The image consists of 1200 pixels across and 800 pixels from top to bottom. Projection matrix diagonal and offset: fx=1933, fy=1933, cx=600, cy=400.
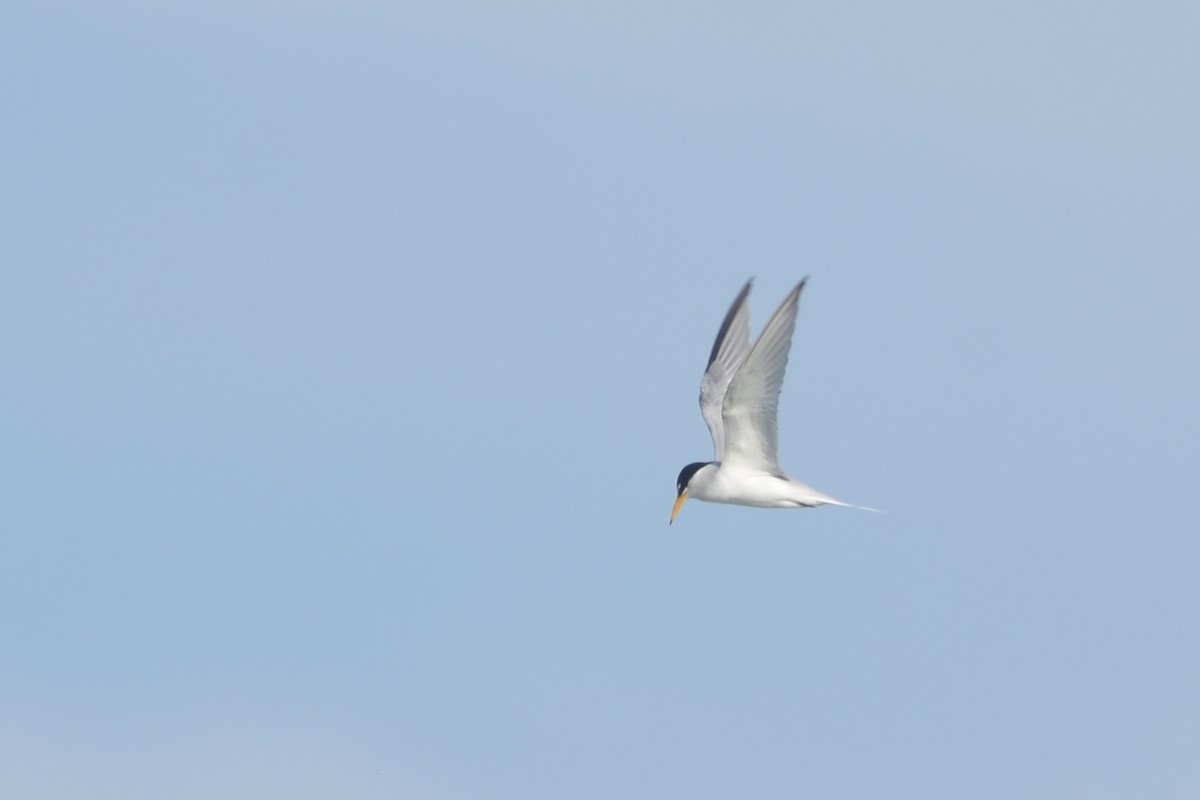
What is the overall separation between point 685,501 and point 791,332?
3.83 m

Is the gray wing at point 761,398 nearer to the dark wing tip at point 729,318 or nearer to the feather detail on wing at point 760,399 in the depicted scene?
the feather detail on wing at point 760,399

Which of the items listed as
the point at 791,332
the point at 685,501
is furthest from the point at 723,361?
the point at 791,332

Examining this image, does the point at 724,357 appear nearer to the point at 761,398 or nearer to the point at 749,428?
the point at 749,428

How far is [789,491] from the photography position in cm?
2347

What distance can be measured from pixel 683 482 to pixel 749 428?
1.55m

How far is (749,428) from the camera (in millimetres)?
23094

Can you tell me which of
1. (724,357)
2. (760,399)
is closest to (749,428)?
(760,399)

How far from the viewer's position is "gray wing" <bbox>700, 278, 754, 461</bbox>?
25109mm

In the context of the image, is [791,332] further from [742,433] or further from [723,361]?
[723,361]

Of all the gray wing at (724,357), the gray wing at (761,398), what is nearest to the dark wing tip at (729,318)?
the gray wing at (724,357)

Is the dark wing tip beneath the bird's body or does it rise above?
above

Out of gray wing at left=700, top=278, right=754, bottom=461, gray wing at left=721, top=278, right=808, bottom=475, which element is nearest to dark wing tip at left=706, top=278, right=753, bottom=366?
gray wing at left=700, top=278, right=754, bottom=461

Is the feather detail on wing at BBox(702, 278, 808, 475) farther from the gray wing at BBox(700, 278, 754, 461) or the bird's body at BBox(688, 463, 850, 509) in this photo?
the gray wing at BBox(700, 278, 754, 461)

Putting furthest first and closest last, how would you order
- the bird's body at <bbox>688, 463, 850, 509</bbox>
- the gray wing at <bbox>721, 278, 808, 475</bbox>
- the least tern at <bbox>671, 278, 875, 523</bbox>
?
1. the bird's body at <bbox>688, 463, 850, 509</bbox>
2. the least tern at <bbox>671, 278, 875, 523</bbox>
3. the gray wing at <bbox>721, 278, 808, 475</bbox>
